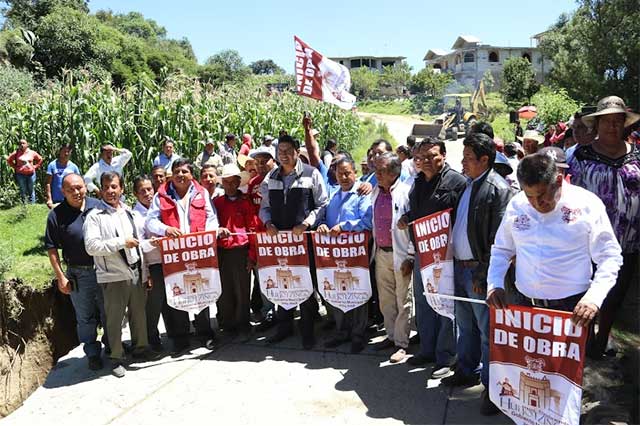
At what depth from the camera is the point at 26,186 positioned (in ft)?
34.8

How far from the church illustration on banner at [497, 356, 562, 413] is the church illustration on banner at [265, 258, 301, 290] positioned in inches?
109

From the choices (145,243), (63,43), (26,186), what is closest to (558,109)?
(26,186)

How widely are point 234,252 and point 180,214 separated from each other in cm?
73

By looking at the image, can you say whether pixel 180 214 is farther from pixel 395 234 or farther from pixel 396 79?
pixel 396 79

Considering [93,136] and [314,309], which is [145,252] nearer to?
[314,309]

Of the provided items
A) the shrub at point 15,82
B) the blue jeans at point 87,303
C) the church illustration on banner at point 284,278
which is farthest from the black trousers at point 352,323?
the shrub at point 15,82

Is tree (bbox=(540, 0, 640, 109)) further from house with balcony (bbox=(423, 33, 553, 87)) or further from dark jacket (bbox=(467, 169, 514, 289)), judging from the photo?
house with balcony (bbox=(423, 33, 553, 87))

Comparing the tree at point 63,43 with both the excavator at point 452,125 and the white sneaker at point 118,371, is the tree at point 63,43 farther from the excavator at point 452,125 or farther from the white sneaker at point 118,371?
the white sneaker at point 118,371

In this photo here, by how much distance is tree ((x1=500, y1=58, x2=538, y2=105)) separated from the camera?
52.0 meters

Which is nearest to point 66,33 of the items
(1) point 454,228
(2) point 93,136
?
(2) point 93,136

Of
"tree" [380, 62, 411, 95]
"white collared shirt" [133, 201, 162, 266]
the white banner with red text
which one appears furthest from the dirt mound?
"tree" [380, 62, 411, 95]

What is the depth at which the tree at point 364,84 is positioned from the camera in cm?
8556

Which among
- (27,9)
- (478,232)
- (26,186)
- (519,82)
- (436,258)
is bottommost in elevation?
(436,258)

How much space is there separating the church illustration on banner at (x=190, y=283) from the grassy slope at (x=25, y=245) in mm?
1460
